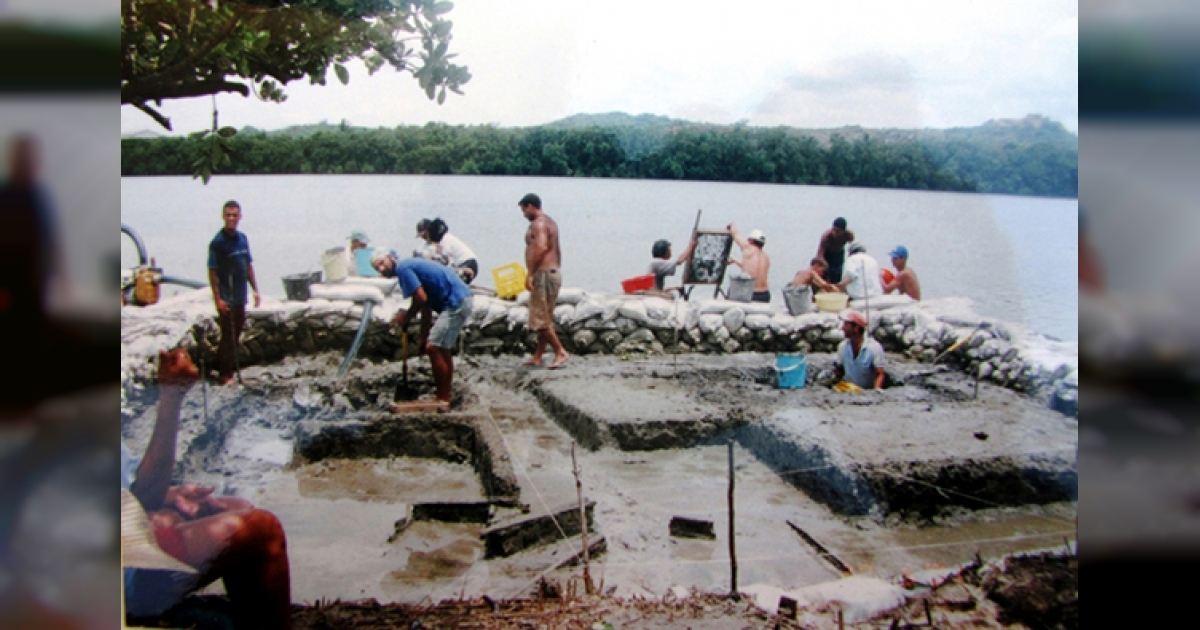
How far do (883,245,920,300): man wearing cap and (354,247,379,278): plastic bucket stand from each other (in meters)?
2.41

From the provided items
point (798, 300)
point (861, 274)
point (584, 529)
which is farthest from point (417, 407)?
point (861, 274)

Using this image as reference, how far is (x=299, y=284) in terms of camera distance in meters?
4.01

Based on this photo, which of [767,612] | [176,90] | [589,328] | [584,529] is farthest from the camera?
[589,328]

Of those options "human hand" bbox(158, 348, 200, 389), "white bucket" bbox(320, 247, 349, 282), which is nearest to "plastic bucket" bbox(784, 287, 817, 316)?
"white bucket" bbox(320, 247, 349, 282)

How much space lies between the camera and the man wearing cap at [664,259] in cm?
396

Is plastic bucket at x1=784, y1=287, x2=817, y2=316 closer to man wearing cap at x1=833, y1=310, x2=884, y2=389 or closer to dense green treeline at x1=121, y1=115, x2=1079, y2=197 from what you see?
man wearing cap at x1=833, y1=310, x2=884, y2=389

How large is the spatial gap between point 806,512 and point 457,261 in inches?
77.5

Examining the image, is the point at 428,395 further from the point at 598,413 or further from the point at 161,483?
the point at 161,483

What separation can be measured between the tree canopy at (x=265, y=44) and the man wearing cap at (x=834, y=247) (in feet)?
6.02

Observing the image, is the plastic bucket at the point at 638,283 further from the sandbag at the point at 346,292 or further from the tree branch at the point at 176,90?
the tree branch at the point at 176,90

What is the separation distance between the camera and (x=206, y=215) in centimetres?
393

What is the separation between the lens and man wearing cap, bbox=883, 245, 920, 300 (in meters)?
3.84

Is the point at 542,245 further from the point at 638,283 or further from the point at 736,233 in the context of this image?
the point at 736,233

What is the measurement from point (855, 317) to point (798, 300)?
27cm
